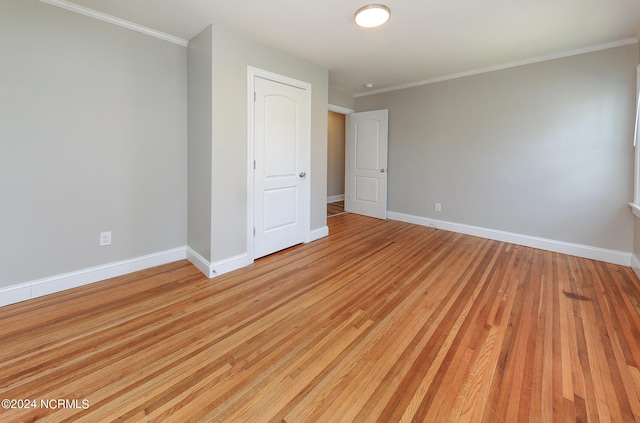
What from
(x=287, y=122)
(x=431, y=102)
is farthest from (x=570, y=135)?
(x=287, y=122)


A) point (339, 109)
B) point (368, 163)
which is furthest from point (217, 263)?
point (339, 109)

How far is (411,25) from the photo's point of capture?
2580 millimetres

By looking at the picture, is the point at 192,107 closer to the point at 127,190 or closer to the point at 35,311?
the point at 127,190

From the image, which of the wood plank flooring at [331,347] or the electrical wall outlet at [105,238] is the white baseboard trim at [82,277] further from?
the electrical wall outlet at [105,238]

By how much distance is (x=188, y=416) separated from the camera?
4.04ft

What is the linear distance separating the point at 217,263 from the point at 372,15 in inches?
105

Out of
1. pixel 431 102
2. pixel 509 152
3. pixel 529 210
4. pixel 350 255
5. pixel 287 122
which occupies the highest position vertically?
pixel 431 102

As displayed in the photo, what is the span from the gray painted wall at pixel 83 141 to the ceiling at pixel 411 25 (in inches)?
14.9

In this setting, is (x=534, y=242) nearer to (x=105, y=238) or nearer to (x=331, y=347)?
(x=331, y=347)

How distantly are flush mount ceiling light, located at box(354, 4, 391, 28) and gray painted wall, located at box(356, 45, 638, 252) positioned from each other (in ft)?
7.80

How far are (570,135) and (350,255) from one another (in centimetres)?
304

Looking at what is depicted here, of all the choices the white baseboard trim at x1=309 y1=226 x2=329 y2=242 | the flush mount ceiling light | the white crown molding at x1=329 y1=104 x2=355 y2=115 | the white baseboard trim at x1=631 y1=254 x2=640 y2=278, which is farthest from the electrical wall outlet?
the white baseboard trim at x1=631 y1=254 x2=640 y2=278

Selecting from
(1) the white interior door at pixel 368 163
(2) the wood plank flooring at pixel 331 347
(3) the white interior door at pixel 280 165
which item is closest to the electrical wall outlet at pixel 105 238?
(2) the wood plank flooring at pixel 331 347

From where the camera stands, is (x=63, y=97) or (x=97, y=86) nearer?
(x=63, y=97)
